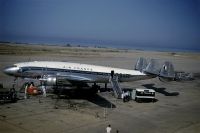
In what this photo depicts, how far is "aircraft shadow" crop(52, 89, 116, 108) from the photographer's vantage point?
36047 millimetres

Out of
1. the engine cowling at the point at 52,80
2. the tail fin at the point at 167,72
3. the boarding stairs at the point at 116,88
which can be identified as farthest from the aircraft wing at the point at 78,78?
the tail fin at the point at 167,72

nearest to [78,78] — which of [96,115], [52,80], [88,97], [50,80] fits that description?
[88,97]

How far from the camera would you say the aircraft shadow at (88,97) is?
3605 cm

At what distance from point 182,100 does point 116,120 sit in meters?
17.7

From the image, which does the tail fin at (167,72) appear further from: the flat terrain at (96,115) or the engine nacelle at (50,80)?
the engine nacelle at (50,80)

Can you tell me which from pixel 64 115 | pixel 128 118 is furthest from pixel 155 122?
pixel 64 115

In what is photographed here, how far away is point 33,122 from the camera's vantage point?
2592 centimetres

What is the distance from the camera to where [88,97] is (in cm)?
4022

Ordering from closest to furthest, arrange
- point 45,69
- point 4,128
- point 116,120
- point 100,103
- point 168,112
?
point 4,128, point 116,120, point 168,112, point 100,103, point 45,69

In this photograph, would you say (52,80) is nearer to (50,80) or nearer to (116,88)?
(50,80)

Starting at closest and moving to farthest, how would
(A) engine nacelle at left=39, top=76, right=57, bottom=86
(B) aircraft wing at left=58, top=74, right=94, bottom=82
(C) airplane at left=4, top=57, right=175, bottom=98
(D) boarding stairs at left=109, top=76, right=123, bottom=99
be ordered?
(D) boarding stairs at left=109, top=76, right=123, bottom=99
(A) engine nacelle at left=39, top=76, right=57, bottom=86
(B) aircraft wing at left=58, top=74, right=94, bottom=82
(C) airplane at left=4, top=57, right=175, bottom=98

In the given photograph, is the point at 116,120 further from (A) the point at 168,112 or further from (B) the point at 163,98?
(B) the point at 163,98

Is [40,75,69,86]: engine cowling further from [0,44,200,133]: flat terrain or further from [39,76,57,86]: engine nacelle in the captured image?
[0,44,200,133]: flat terrain

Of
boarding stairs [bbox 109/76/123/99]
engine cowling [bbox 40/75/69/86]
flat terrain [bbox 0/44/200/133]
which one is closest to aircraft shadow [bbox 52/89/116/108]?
flat terrain [bbox 0/44/200/133]
